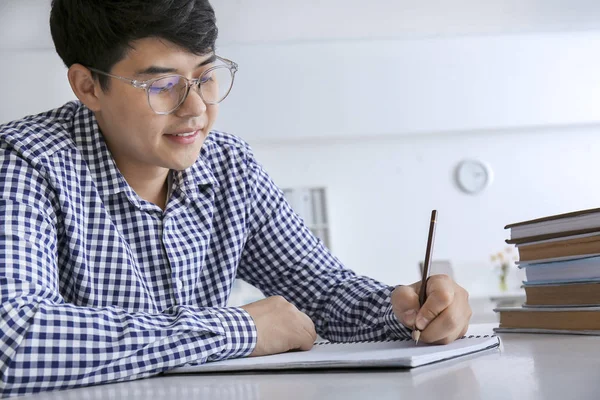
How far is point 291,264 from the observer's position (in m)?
1.64

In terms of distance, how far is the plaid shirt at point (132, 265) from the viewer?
979mm

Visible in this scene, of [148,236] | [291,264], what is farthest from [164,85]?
[291,264]

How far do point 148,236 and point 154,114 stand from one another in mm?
231

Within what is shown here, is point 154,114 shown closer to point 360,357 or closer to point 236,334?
point 236,334

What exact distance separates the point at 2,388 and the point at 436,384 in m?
0.54

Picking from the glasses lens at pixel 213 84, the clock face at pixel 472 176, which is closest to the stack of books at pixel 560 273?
the glasses lens at pixel 213 84

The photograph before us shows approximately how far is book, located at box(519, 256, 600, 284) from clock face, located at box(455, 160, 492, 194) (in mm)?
6203

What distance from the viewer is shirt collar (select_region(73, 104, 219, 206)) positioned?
54.8 inches

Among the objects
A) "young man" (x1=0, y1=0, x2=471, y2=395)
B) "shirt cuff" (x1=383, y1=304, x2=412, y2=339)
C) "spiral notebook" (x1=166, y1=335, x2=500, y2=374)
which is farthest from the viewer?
"shirt cuff" (x1=383, y1=304, x2=412, y2=339)

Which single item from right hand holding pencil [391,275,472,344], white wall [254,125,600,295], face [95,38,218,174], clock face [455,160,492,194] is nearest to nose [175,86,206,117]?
face [95,38,218,174]

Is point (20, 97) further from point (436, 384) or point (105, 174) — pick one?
point (436, 384)

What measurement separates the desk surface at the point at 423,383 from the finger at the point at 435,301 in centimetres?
12

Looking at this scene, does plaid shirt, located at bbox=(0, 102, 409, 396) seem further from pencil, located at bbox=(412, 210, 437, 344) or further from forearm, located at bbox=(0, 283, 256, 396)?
pencil, located at bbox=(412, 210, 437, 344)

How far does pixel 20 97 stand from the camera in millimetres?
6805
